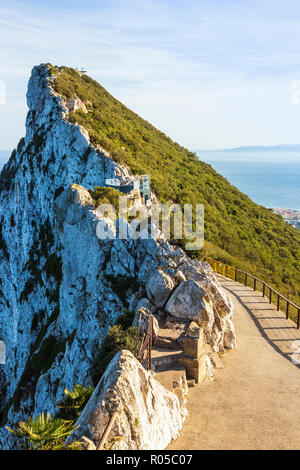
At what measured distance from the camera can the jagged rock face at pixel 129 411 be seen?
459 cm

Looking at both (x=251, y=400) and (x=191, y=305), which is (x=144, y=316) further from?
(x=251, y=400)

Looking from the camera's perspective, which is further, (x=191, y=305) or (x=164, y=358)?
(x=191, y=305)

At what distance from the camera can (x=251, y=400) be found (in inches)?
297

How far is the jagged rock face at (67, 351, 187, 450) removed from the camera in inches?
181

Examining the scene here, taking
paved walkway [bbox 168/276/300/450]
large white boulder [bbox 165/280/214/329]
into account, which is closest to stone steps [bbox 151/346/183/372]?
paved walkway [bbox 168/276/300/450]

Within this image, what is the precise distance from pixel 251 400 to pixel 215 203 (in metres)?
32.3

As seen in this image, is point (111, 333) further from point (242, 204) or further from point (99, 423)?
point (242, 204)

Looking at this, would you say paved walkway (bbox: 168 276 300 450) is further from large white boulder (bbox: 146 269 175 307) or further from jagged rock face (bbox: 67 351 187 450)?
large white boulder (bbox: 146 269 175 307)

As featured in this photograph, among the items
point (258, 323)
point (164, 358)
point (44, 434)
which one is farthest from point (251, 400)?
point (258, 323)

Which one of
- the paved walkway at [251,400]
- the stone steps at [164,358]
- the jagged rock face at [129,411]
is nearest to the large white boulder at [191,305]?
the stone steps at [164,358]

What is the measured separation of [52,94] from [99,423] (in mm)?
32263

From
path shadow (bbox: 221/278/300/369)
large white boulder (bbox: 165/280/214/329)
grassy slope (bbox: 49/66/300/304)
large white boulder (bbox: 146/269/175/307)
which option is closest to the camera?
large white boulder (bbox: 165/280/214/329)

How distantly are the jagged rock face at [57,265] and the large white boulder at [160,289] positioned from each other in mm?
88

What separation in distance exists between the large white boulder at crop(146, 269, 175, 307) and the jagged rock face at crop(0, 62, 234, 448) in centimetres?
9
